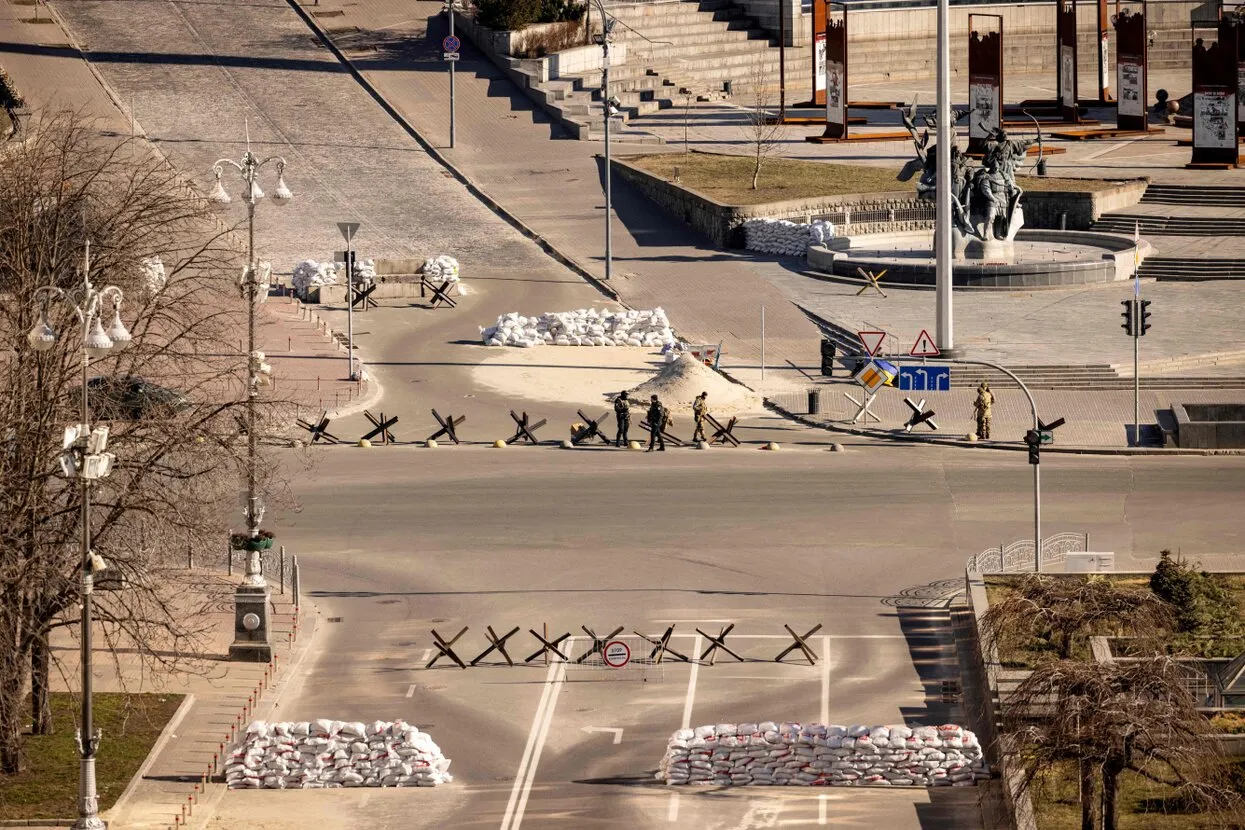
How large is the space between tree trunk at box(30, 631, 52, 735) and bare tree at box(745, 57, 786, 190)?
159 ft

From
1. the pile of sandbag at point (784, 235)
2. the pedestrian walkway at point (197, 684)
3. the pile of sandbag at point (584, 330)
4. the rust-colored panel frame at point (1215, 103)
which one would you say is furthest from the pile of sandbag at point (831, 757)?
the rust-colored panel frame at point (1215, 103)

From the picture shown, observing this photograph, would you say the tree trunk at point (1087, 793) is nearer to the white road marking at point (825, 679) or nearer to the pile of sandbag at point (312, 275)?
the white road marking at point (825, 679)

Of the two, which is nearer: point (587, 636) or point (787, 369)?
point (587, 636)

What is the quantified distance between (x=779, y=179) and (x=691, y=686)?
4709cm

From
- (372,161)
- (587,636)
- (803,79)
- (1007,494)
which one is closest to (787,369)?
(1007,494)

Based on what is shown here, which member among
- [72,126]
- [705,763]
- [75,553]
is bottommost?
[705,763]

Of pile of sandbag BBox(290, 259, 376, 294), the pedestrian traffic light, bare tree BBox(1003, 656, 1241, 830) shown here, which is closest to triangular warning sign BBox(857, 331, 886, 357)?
pile of sandbag BBox(290, 259, 376, 294)

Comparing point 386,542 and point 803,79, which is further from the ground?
point 803,79

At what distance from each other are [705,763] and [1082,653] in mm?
7655

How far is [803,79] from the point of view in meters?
108

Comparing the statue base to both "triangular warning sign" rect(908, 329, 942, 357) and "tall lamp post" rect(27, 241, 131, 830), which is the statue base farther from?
"tall lamp post" rect(27, 241, 131, 830)

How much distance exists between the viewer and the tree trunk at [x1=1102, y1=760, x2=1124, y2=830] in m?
31.7

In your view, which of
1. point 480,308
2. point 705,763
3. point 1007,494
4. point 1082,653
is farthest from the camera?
point 480,308

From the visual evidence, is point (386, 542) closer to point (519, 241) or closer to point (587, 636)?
point (587, 636)
